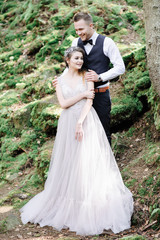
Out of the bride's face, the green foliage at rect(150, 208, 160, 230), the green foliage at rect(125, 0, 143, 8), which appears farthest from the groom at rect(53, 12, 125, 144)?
the green foliage at rect(125, 0, 143, 8)

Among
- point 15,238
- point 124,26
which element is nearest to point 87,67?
point 15,238

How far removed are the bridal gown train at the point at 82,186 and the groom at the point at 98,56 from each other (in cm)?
29

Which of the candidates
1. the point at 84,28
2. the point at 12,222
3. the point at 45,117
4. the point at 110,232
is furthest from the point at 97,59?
the point at 12,222

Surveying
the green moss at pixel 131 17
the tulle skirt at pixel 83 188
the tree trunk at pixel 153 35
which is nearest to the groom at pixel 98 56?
the tulle skirt at pixel 83 188

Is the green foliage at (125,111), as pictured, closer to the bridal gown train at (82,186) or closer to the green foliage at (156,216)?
the bridal gown train at (82,186)

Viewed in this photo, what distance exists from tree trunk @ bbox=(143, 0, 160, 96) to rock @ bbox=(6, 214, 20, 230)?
10.2ft

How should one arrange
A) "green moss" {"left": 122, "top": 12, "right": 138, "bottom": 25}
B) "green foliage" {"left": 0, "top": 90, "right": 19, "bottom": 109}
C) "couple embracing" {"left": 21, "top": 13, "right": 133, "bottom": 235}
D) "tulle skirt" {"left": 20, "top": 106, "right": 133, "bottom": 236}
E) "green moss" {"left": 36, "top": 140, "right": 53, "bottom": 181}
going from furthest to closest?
"green moss" {"left": 122, "top": 12, "right": 138, "bottom": 25} < "green foliage" {"left": 0, "top": 90, "right": 19, "bottom": 109} < "green moss" {"left": 36, "top": 140, "right": 53, "bottom": 181} < "couple embracing" {"left": 21, "top": 13, "right": 133, "bottom": 235} < "tulle skirt" {"left": 20, "top": 106, "right": 133, "bottom": 236}

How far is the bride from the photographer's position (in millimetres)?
3844

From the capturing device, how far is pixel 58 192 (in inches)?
166

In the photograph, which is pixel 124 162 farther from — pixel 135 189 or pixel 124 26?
pixel 124 26

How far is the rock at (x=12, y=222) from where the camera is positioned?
161 inches

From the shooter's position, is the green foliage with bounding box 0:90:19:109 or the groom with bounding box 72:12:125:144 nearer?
the groom with bounding box 72:12:125:144

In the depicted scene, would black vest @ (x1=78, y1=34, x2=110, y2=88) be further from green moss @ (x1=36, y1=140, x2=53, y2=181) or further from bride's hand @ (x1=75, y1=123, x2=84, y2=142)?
green moss @ (x1=36, y1=140, x2=53, y2=181)

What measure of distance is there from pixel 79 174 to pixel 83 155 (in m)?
0.28
